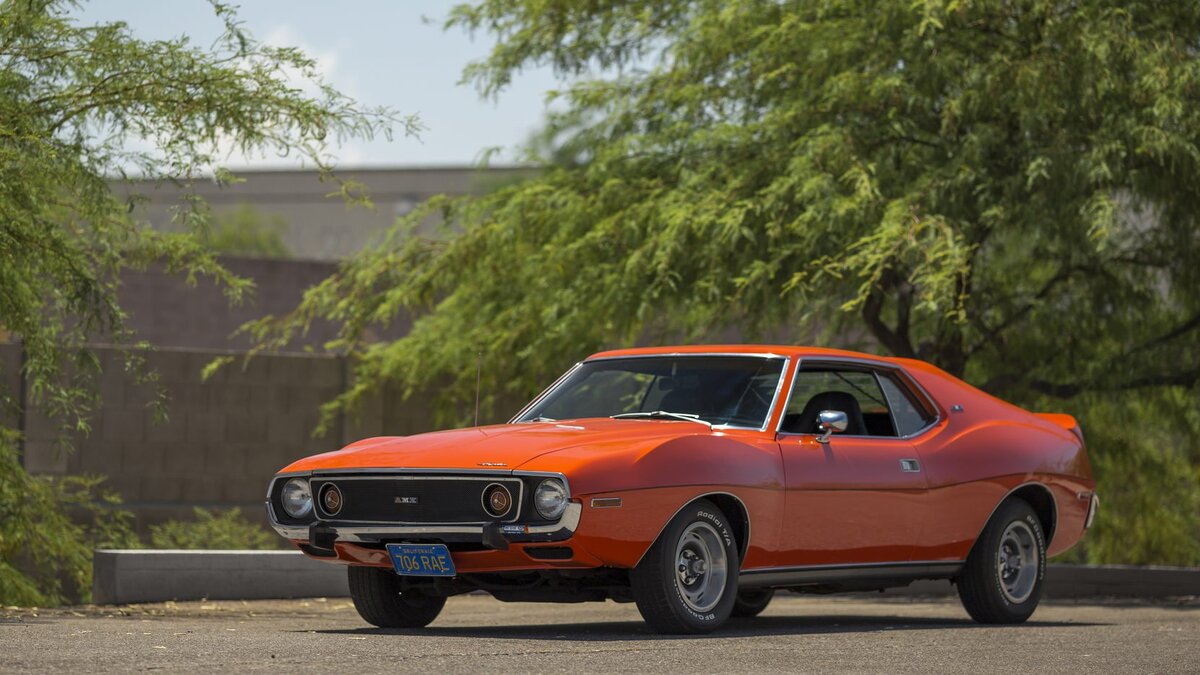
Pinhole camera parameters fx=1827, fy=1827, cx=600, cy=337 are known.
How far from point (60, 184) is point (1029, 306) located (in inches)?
350

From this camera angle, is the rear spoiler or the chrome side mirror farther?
the rear spoiler

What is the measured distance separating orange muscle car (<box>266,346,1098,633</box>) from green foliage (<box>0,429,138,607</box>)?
→ 14.0 feet

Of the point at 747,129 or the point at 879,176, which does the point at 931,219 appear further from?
the point at 747,129

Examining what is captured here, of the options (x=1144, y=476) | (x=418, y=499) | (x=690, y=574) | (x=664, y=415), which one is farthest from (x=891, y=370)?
(x=1144, y=476)

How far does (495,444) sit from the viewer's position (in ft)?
29.3

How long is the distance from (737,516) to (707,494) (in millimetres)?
397

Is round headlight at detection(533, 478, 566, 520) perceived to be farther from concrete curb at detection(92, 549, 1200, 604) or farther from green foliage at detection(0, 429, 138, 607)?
green foliage at detection(0, 429, 138, 607)

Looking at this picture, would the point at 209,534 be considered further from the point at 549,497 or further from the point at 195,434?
the point at 549,497

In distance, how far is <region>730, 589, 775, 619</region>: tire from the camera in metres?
11.5

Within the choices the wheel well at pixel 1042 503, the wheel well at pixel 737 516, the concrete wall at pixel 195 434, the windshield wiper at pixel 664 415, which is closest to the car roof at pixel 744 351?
the windshield wiper at pixel 664 415

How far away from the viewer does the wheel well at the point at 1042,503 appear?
1125cm

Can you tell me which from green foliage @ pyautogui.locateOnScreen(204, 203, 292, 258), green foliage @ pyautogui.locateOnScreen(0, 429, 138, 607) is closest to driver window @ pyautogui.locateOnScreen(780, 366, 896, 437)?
green foliage @ pyautogui.locateOnScreen(0, 429, 138, 607)

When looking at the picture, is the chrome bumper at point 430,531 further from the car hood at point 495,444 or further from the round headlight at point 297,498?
the car hood at point 495,444

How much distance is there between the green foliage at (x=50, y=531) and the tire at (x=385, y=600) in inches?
156
